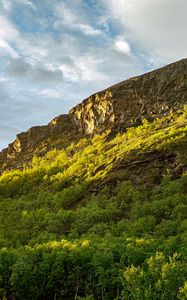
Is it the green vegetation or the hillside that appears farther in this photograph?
the hillside

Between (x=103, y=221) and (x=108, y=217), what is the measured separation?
1.68m

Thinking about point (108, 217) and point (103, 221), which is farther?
point (108, 217)

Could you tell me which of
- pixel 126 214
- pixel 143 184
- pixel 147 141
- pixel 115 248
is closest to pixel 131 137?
pixel 147 141

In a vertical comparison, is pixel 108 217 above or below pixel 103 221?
above

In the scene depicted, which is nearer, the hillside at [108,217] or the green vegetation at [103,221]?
the green vegetation at [103,221]

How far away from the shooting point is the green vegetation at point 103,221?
73.2m

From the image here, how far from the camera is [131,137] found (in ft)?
566

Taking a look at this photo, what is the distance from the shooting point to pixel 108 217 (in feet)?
372

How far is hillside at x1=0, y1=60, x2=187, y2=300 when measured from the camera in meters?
73.8

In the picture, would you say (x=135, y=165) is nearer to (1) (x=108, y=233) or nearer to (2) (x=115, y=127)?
(1) (x=108, y=233)

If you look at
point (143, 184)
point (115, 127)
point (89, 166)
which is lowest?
point (143, 184)

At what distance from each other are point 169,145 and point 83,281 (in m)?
65.6

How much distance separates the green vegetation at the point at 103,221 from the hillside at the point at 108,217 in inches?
7.5

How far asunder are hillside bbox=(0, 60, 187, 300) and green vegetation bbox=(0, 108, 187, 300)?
19 centimetres
